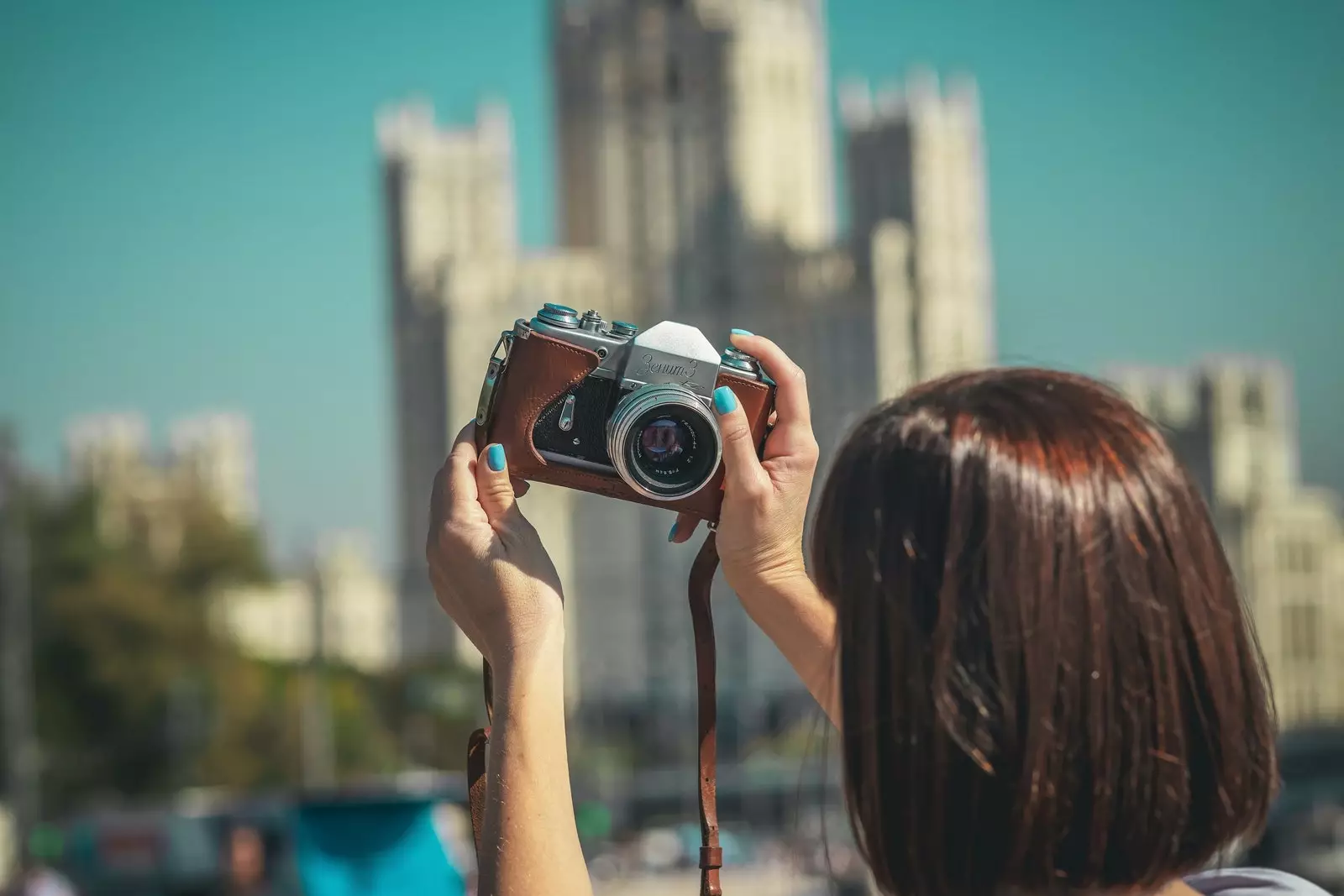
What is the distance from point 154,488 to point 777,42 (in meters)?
37.1

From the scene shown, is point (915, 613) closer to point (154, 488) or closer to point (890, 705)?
point (890, 705)

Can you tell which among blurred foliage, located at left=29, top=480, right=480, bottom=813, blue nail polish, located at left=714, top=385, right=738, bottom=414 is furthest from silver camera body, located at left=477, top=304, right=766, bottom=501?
blurred foliage, located at left=29, top=480, right=480, bottom=813

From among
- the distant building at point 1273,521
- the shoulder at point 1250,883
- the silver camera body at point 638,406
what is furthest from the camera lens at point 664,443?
the distant building at point 1273,521

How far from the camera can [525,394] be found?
118 inches

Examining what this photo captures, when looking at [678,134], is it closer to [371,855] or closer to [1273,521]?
[1273,521]

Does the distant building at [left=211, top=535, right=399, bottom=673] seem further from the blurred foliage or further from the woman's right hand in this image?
the woman's right hand

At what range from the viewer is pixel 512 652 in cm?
247

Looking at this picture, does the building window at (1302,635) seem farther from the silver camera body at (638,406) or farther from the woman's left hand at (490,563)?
the woman's left hand at (490,563)

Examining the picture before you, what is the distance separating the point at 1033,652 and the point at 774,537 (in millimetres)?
716

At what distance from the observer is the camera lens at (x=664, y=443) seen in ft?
9.26

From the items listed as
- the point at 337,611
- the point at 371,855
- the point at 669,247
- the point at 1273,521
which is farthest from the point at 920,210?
the point at 371,855

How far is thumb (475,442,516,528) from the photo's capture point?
8.71ft

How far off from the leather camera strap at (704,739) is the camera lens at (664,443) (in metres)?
0.10

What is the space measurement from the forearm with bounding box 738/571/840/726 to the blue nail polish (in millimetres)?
215
